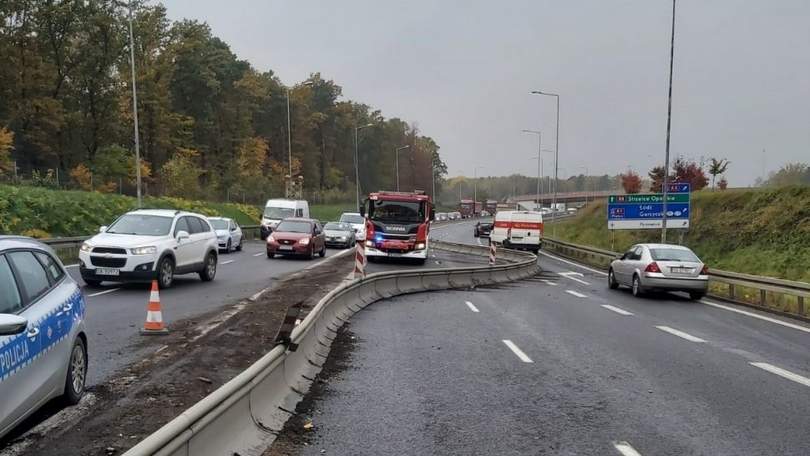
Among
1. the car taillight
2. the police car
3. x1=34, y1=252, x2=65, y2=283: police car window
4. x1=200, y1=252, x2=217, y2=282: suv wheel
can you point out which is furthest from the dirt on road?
the car taillight

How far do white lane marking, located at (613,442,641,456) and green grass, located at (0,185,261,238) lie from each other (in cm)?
2459

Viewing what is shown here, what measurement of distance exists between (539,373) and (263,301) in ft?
24.4

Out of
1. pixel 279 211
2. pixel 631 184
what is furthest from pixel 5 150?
pixel 631 184

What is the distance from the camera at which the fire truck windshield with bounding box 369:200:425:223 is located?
28125mm

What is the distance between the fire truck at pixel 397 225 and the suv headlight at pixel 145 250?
13098 mm

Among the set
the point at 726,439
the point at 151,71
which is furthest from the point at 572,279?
the point at 151,71

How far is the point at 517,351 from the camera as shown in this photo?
10531mm

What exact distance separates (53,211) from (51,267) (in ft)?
85.4

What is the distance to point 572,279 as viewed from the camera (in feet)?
93.2

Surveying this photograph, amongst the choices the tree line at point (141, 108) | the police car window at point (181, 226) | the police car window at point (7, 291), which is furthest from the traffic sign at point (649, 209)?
the police car window at point (7, 291)

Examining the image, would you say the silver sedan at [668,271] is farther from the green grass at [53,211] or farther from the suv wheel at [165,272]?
the green grass at [53,211]

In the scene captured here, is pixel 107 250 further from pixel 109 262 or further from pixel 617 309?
pixel 617 309

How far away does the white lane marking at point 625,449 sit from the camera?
570 centimetres

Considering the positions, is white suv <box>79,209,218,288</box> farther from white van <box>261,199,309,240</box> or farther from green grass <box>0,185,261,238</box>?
white van <box>261,199,309,240</box>
